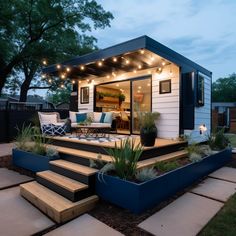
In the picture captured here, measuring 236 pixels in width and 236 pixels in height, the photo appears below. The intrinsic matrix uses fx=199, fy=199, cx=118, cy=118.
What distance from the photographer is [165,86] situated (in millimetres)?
5984

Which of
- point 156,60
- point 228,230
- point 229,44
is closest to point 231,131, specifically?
point 156,60

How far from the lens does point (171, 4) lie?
12359 mm

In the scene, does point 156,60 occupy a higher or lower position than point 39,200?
higher

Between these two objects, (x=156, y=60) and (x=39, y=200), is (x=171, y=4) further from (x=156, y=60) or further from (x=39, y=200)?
(x=39, y=200)

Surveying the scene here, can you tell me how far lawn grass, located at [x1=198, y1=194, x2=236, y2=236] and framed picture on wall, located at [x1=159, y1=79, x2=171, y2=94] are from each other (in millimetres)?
3739

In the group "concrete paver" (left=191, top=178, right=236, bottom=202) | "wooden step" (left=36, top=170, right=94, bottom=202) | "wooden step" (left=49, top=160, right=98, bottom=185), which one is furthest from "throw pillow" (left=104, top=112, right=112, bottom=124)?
"concrete paver" (left=191, top=178, right=236, bottom=202)

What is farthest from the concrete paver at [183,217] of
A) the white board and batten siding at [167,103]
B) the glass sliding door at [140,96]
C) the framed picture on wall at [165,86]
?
the glass sliding door at [140,96]

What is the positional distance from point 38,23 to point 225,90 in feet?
109

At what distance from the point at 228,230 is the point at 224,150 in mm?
3463

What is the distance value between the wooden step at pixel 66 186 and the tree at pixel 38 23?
11.1 metres

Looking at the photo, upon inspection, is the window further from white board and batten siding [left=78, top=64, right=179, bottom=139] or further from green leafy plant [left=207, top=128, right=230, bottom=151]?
green leafy plant [left=207, top=128, right=230, bottom=151]

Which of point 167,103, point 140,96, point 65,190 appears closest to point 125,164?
point 65,190

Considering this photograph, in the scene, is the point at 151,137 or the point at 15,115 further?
the point at 15,115

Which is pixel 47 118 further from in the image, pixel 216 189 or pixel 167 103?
pixel 216 189
